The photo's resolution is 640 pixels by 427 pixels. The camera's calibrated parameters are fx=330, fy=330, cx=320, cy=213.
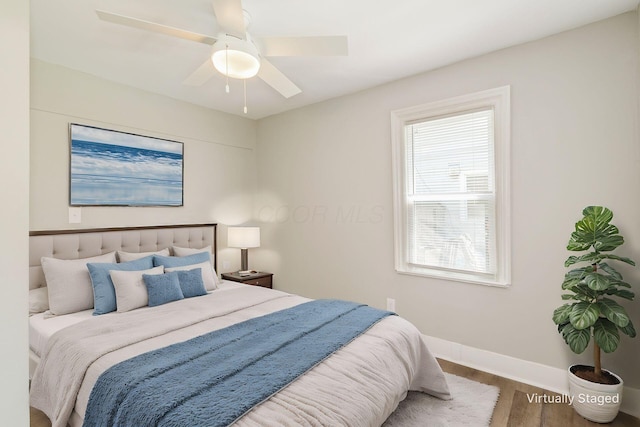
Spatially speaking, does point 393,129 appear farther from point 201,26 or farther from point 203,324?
point 203,324

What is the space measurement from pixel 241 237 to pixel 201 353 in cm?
221

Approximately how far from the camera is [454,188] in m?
2.95

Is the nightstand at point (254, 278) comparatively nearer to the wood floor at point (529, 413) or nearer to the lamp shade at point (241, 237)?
the lamp shade at point (241, 237)

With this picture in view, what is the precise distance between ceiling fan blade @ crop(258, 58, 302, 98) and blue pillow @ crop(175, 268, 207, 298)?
5.76 ft

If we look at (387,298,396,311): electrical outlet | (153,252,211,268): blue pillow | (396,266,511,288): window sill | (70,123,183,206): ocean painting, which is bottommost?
(387,298,396,311): electrical outlet

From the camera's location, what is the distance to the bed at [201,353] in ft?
4.58

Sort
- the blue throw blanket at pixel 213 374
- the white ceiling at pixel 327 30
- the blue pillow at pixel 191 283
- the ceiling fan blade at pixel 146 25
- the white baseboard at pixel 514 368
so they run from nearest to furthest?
the blue throw blanket at pixel 213 374
the ceiling fan blade at pixel 146 25
the white ceiling at pixel 327 30
the white baseboard at pixel 514 368
the blue pillow at pixel 191 283

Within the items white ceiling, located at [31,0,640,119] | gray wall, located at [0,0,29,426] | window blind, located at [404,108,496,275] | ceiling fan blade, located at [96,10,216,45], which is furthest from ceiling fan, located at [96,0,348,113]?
window blind, located at [404,108,496,275]

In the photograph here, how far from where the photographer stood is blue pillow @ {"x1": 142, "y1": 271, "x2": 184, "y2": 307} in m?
2.62

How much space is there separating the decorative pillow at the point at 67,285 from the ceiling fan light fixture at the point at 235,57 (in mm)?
1919

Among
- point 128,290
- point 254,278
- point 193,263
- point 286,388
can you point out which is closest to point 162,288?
point 128,290

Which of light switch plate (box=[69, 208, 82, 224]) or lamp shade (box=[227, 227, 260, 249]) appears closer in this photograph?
light switch plate (box=[69, 208, 82, 224])

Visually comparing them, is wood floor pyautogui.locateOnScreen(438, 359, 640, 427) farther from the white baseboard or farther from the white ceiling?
the white ceiling

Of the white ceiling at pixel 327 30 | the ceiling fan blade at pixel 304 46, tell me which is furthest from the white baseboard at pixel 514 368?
the ceiling fan blade at pixel 304 46
